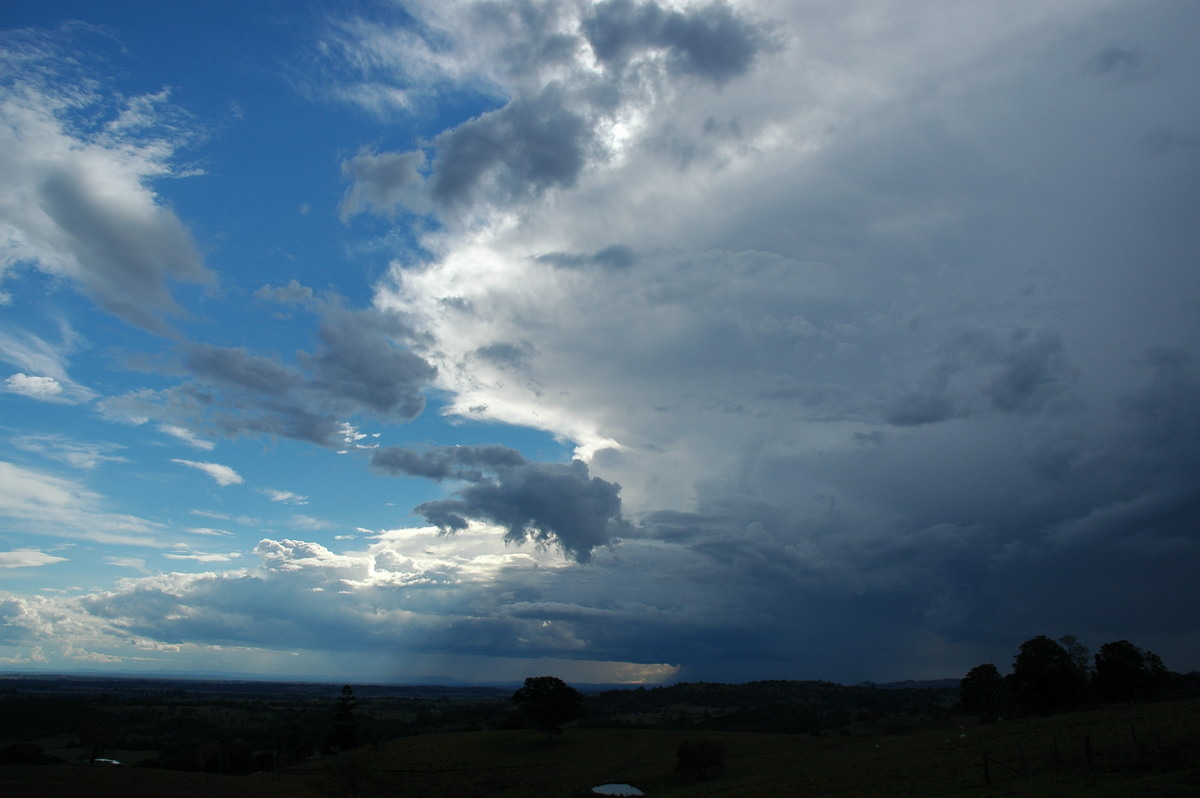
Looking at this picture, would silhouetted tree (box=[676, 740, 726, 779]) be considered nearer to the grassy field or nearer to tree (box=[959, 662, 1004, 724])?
the grassy field

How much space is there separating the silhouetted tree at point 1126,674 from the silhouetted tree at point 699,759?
204 ft

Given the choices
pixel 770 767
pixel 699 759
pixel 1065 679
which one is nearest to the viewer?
pixel 770 767

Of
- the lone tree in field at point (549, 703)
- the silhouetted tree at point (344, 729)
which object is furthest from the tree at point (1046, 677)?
the silhouetted tree at point (344, 729)

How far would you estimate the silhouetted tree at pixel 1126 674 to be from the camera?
93.8 m

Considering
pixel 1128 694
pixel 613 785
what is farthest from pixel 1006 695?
pixel 613 785

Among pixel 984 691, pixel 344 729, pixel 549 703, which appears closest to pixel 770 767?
pixel 549 703

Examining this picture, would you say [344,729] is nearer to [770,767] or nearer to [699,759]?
[699,759]

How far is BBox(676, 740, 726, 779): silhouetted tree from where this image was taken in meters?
72.2

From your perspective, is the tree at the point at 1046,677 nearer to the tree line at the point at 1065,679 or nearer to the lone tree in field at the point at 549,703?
the tree line at the point at 1065,679

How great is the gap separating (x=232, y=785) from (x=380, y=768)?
27.1m

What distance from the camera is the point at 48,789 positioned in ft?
165

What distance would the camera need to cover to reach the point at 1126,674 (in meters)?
94.3

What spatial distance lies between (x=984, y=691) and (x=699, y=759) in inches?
2239

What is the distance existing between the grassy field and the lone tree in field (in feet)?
11.5
